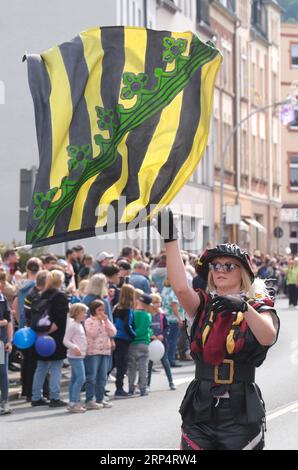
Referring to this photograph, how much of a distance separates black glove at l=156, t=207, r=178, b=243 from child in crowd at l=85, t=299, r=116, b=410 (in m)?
9.76

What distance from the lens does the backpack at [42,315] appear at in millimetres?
17031

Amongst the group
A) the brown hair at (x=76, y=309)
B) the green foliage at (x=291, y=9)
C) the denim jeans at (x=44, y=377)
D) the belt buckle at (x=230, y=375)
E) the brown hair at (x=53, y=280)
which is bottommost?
the denim jeans at (x=44, y=377)

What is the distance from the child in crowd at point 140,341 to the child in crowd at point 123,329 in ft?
0.28

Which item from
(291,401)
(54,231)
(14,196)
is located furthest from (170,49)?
(14,196)

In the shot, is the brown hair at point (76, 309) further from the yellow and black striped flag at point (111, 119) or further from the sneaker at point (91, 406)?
the yellow and black striped flag at point (111, 119)

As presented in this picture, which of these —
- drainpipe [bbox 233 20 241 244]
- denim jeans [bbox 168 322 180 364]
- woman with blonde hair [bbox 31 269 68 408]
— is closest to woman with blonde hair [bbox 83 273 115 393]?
woman with blonde hair [bbox 31 269 68 408]

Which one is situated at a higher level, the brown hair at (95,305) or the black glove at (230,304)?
the black glove at (230,304)

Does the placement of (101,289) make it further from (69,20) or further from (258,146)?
(258,146)

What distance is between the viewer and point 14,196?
40.8 metres

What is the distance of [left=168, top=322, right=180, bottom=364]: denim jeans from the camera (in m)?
22.1

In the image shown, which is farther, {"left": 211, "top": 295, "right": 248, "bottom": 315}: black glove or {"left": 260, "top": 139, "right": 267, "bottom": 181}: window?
{"left": 260, "top": 139, "right": 267, "bottom": 181}: window

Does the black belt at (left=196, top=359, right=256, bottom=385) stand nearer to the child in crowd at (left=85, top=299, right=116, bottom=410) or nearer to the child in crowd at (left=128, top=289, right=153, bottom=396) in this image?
the child in crowd at (left=85, top=299, right=116, bottom=410)

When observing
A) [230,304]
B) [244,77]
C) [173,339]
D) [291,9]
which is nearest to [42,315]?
[173,339]

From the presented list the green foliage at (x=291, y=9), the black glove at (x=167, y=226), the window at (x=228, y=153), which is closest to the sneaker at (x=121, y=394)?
the black glove at (x=167, y=226)
